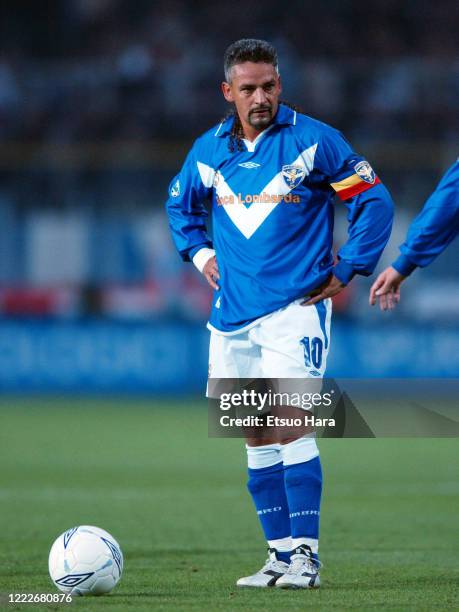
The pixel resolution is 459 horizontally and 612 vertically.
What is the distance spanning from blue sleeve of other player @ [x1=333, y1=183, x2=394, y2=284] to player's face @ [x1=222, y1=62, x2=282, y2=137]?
0.52 metres

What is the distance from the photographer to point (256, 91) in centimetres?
513

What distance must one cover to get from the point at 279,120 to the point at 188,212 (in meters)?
0.66

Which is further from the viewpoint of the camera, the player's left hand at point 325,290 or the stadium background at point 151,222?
the stadium background at point 151,222

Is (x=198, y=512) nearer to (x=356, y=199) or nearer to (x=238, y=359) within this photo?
(x=238, y=359)

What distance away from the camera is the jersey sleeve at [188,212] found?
5.45 m

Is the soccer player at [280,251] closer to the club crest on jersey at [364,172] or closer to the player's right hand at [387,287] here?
the club crest on jersey at [364,172]

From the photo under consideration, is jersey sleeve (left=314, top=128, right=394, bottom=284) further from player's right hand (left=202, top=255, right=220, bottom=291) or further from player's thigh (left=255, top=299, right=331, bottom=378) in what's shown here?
player's right hand (left=202, top=255, right=220, bottom=291)

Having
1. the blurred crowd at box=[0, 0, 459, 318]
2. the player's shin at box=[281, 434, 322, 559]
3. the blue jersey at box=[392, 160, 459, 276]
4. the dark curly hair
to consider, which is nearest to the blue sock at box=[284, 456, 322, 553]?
the player's shin at box=[281, 434, 322, 559]

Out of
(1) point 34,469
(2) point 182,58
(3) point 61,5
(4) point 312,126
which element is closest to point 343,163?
(4) point 312,126

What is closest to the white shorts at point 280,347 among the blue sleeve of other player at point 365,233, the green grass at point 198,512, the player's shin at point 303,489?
the blue sleeve of other player at point 365,233

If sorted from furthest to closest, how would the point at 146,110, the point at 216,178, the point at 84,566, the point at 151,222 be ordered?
the point at 146,110
the point at 151,222
the point at 216,178
the point at 84,566

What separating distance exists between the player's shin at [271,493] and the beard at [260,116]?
1391 mm

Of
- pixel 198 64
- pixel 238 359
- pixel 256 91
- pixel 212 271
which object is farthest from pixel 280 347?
pixel 198 64

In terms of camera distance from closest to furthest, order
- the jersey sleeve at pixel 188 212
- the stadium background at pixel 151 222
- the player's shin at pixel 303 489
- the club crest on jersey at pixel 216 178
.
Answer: the player's shin at pixel 303 489 < the club crest on jersey at pixel 216 178 < the jersey sleeve at pixel 188 212 < the stadium background at pixel 151 222
